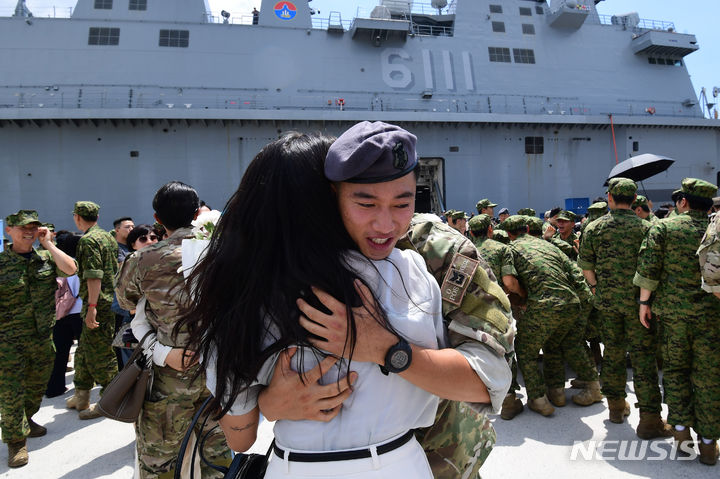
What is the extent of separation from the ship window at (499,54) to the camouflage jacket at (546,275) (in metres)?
15.7

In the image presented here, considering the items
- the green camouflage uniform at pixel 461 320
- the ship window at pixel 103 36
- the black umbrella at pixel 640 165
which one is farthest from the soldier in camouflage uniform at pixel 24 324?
the ship window at pixel 103 36

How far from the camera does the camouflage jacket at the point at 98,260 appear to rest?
13.7 ft

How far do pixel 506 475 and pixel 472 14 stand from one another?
18.7 metres

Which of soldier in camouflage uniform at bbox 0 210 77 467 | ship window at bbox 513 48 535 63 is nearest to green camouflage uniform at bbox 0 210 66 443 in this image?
soldier in camouflage uniform at bbox 0 210 77 467

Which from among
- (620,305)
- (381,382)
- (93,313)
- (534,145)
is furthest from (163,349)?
(534,145)

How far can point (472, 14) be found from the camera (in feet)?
56.9

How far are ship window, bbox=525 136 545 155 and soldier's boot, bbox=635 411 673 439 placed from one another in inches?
598

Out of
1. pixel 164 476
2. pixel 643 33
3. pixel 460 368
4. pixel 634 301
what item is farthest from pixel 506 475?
pixel 643 33

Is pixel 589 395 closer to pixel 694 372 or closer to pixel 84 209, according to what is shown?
pixel 694 372

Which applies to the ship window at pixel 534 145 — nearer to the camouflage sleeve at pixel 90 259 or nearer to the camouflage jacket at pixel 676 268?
the camouflage jacket at pixel 676 268

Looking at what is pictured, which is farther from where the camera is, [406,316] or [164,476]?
[164,476]

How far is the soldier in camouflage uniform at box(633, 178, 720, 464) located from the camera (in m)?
2.86

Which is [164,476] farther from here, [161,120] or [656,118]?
[656,118]

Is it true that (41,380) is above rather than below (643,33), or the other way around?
below
